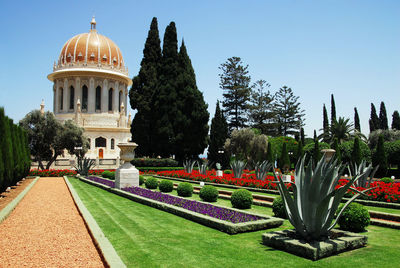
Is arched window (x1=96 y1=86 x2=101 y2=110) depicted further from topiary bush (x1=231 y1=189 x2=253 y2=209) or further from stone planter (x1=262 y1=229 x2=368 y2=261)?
stone planter (x1=262 y1=229 x2=368 y2=261)

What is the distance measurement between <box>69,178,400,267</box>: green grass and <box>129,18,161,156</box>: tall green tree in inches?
1076

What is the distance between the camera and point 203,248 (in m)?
5.75

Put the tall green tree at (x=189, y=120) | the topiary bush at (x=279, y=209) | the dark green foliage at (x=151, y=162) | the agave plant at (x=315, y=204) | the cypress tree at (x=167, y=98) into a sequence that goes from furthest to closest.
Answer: the tall green tree at (x=189, y=120) < the cypress tree at (x=167, y=98) < the dark green foliage at (x=151, y=162) < the topiary bush at (x=279, y=209) < the agave plant at (x=315, y=204)

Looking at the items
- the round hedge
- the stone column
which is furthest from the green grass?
the stone column

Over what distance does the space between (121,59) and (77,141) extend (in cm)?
3312

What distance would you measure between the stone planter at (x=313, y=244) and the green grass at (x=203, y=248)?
4.3 inches

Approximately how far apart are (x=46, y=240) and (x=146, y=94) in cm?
3162

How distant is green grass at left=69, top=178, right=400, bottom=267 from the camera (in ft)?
16.4

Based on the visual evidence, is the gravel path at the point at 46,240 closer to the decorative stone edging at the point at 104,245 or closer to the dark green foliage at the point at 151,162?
the decorative stone edging at the point at 104,245

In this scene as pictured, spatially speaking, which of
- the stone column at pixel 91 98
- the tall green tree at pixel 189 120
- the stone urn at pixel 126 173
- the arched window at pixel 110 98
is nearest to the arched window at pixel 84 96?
the stone column at pixel 91 98

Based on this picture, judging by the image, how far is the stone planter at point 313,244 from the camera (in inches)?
205

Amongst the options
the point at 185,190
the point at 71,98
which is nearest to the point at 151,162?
the point at 185,190

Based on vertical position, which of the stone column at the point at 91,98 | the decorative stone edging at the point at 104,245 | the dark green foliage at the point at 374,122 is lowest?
the decorative stone edging at the point at 104,245

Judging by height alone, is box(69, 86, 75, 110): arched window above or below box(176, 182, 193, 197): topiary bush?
above
